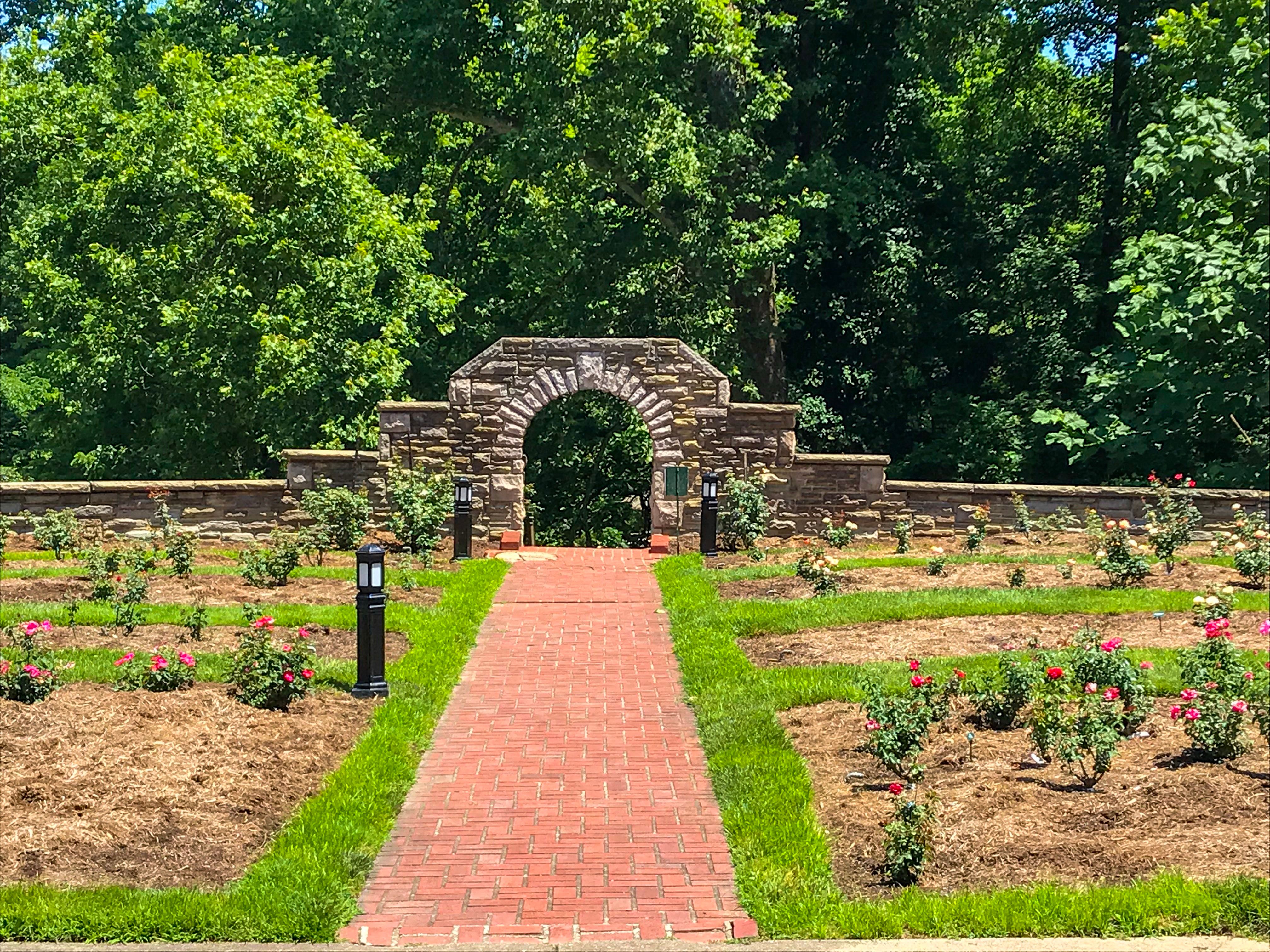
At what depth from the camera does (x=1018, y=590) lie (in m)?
14.9

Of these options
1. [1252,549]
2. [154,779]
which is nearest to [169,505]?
[154,779]

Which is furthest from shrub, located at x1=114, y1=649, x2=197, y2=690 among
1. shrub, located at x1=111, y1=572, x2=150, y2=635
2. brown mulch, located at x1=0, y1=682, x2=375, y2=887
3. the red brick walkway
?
shrub, located at x1=111, y1=572, x2=150, y2=635

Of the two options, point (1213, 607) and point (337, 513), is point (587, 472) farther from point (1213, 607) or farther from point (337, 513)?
point (1213, 607)

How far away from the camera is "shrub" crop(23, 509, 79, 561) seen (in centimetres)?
1800

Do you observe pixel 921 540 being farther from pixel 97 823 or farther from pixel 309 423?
pixel 97 823

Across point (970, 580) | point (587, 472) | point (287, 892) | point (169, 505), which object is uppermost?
point (587, 472)

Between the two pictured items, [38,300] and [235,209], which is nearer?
[235,209]

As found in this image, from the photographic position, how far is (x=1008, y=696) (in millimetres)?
9891

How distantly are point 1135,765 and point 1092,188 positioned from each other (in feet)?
72.2

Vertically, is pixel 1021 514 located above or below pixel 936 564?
above

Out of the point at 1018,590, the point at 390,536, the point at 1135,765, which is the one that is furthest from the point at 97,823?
the point at 390,536

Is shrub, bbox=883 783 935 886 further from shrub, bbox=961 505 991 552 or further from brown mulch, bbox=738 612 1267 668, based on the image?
shrub, bbox=961 505 991 552

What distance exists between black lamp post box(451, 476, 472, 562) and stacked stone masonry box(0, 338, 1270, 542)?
1287 millimetres

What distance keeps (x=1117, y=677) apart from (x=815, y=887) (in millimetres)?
3400
